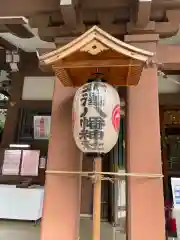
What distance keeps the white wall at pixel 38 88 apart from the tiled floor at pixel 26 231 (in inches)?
71.0

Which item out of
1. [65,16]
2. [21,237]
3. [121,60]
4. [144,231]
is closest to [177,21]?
[121,60]

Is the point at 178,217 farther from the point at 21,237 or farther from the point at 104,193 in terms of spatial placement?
the point at 21,237

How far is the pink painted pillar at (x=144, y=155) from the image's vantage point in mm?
1579

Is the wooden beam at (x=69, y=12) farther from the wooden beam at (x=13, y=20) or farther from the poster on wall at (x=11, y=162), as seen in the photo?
the poster on wall at (x=11, y=162)

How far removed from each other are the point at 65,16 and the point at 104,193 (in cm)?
250

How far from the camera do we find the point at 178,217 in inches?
Result: 124

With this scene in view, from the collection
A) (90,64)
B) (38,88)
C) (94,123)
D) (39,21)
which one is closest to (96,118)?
(94,123)

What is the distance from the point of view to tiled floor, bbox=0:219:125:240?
2796mm

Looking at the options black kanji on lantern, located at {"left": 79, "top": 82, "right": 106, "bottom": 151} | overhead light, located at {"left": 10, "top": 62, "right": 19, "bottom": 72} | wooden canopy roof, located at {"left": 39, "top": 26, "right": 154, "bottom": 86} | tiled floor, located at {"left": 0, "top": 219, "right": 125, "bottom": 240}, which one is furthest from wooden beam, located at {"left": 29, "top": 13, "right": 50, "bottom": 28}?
tiled floor, located at {"left": 0, "top": 219, "right": 125, "bottom": 240}

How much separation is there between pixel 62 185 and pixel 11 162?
2.04 metres

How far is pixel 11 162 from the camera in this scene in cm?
352

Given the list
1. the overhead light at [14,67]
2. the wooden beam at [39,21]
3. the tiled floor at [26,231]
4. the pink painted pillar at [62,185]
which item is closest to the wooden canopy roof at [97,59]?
the pink painted pillar at [62,185]

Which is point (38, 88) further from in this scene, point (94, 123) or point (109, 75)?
point (94, 123)

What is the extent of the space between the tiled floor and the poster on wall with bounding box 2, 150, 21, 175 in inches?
27.0
